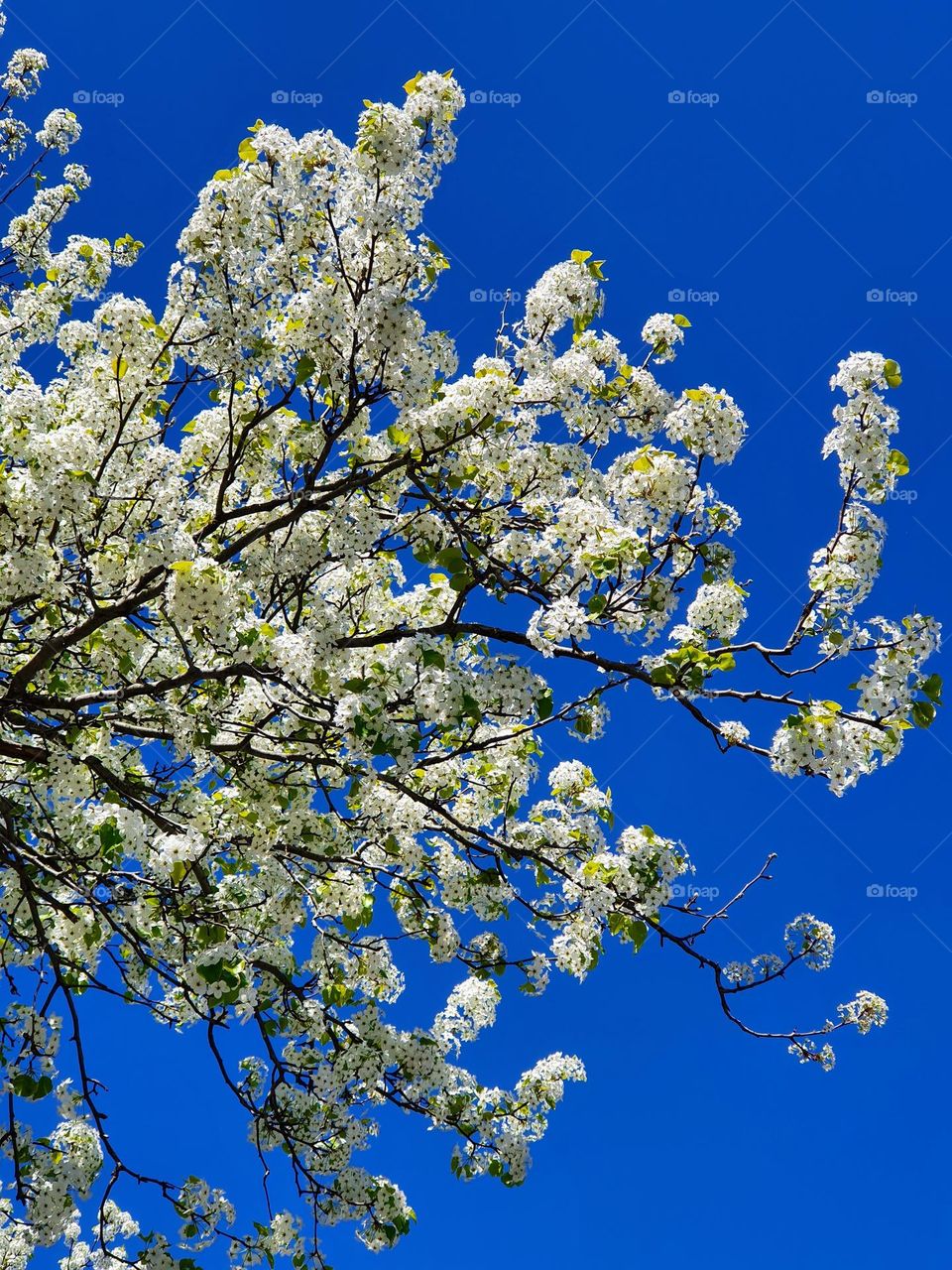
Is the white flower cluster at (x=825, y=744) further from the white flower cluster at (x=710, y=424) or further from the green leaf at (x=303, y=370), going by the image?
the green leaf at (x=303, y=370)

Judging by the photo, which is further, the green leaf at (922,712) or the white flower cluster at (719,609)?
the white flower cluster at (719,609)

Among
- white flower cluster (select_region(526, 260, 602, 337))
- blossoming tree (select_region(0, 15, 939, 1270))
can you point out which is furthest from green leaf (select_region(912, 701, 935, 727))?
white flower cluster (select_region(526, 260, 602, 337))

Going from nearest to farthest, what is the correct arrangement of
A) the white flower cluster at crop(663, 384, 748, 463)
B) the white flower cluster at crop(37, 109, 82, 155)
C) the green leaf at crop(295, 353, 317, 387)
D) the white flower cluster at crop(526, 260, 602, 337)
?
the white flower cluster at crop(663, 384, 748, 463), the green leaf at crop(295, 353, 317, 387), the white flower cluster at crop(526, 260, 602, 337), the white flower cluster at crop(37, 109, 82, 155)

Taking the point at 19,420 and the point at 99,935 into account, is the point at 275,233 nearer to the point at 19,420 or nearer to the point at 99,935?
the point at 19,420

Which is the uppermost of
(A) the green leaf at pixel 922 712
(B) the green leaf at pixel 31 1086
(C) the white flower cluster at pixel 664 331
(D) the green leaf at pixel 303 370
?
(C) the white flower cluster at pixel 664 331

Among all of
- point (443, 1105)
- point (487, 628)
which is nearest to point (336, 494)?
point (487, 628)

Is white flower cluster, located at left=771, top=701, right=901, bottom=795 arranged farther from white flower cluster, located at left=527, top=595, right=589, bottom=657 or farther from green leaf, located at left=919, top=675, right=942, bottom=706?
white flower cluster, located at left=527, top=595, right=589, bottom=657

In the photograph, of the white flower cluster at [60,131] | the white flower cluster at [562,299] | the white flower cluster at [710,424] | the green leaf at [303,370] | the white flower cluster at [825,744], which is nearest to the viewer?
the white flower cluster at [825,744]

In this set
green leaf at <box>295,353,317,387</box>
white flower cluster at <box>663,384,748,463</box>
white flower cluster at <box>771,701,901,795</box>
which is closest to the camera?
white flower cluster at <box>771,701,901,795</box>

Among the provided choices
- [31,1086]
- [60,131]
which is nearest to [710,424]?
[31,1086]

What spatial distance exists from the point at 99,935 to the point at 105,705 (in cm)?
163

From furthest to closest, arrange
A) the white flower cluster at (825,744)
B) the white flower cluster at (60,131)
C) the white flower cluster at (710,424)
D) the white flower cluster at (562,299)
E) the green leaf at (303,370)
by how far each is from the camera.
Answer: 1. the white flower cluster at (60,131)
2. the white flower cluster at (562,299)
3. the green leaf at (303,370)
4. the white flower cluster at (710,424)
5. the white flower cluster at (825,744)

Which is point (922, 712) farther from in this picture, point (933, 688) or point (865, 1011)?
point (865, 1011)

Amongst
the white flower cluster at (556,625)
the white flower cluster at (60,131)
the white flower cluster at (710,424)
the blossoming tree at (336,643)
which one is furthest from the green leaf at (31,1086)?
the white flower cluster at (60,131)
